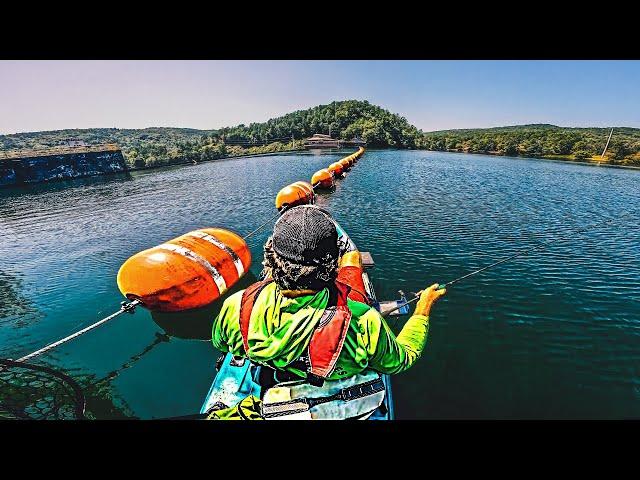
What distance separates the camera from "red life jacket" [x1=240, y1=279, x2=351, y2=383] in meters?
2.17

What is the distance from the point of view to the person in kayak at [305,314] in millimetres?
2104

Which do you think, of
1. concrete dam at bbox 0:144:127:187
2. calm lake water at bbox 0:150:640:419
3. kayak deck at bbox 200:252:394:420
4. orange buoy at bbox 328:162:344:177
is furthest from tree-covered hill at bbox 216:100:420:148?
kayak deck at bbox 200:252:394:420

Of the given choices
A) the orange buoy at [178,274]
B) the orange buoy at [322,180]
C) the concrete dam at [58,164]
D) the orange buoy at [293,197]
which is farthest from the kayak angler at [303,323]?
the concrete dam at [58,164]

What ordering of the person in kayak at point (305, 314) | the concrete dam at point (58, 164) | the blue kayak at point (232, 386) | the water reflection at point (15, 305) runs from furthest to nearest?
the concrete dam at point (58, 164) → the water reflection at point (15, 305) → the blue kayak at point (232, 386) → the person in kayak at point (305, 314)

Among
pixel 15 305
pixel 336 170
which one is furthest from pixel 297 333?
pixel 336 170

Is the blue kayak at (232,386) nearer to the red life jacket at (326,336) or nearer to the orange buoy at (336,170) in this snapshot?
the red life jacket at (326,336)

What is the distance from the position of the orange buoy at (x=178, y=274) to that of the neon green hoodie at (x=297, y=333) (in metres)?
5.08

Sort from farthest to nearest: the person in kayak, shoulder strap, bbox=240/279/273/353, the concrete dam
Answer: the concrete dam → shoulder strap, bbox=240/279/273/353 → the person in kayak

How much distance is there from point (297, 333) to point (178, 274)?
5.72 m

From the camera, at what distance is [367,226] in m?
15.8

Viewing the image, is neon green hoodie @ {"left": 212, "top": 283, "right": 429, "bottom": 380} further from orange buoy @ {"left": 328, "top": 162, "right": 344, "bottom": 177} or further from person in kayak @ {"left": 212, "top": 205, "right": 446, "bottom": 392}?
orange buoy @ {"left": 328, "top": 162, "right": 344, "bottom": 177}
